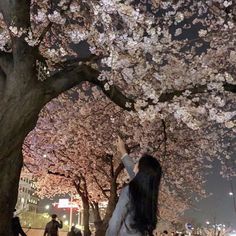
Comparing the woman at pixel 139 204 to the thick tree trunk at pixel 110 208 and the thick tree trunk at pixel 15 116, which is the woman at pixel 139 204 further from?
the thick tree trunk at pixel 110 208

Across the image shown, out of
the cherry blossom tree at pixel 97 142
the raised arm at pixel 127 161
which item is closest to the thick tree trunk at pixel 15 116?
the raised arm at pixel 127 161

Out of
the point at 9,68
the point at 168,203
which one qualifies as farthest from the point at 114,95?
the point at 168,203

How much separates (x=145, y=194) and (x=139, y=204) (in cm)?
17

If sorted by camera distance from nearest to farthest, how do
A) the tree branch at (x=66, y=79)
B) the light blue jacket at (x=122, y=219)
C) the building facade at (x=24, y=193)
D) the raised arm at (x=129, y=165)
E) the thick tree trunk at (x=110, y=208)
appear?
the light blue jacket at (x=122, y=219) → the raised arm at (x=129, y=165) → the tree branch at (x=66, y=79) → the thick tree trunk at (x=110, y=208) → the building facade at (x=24, y=193)

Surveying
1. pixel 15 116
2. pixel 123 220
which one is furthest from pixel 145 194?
pixel 15 116

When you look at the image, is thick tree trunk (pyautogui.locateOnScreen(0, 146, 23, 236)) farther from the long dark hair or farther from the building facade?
the building facade

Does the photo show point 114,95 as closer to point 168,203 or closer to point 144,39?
point 144,39

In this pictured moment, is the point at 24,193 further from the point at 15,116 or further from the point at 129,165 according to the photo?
the point at 129,165

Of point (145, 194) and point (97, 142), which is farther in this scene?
point (97, 142)

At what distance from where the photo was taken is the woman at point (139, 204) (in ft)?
14.3

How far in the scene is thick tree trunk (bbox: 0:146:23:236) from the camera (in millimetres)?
8445

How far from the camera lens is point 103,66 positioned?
960 centimetres

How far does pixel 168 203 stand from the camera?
150ft

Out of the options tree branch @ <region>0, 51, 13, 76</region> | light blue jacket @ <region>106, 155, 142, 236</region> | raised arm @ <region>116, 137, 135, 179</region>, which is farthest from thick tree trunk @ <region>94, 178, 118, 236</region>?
light blue jacket @ <region>106, 155, 142, 236</region>
